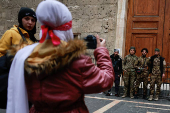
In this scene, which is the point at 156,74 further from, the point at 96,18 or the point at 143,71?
the point at 96,18

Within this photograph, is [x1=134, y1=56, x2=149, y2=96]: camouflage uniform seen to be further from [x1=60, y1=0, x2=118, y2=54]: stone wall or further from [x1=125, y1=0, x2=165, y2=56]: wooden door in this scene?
[x1=60, y1=0, x2=118, y2=54]: stone wall

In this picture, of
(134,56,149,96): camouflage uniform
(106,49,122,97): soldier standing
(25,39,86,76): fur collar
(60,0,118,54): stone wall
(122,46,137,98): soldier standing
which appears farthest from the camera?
(60,0,118,54): stone wall

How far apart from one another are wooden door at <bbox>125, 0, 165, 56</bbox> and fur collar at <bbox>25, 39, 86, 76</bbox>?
27.6 feet

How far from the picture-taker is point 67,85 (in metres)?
1.20

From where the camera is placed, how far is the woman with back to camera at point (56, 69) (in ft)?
3.79

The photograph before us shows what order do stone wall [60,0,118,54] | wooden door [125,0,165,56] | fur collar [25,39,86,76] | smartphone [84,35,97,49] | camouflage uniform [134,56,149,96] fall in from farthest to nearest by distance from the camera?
stone wall [60,0,118,54] → wooden door [125,0,165,56] → camouflage uniform [134,56,149,96] → smartphone [84,35,97,49] → fur collar [25,39,86,76]

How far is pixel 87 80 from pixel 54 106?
29cm

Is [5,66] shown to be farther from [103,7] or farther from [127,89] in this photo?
[103,7]

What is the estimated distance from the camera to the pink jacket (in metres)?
1.19

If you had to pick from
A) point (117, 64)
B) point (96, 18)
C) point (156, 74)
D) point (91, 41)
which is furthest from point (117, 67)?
point (91, 41)

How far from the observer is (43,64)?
1132mm

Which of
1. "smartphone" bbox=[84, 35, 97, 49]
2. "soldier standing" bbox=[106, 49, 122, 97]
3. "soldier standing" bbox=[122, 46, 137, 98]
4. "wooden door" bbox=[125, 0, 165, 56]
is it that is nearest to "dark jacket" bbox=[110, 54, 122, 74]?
"soldier standing" bbox=[106, 49, 122, 97]

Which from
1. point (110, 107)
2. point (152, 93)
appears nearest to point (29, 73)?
point (110, 107)

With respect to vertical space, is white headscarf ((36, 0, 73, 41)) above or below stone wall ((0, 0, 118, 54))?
below
